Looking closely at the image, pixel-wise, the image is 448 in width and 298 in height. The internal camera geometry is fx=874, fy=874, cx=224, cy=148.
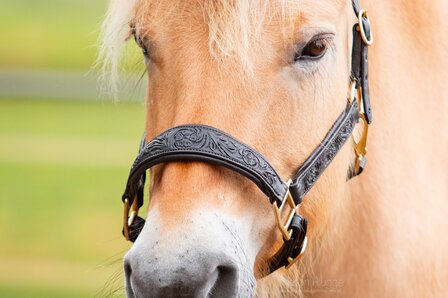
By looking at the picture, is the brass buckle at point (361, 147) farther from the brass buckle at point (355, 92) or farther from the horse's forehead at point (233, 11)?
the horse's forehead at point (233, 11)

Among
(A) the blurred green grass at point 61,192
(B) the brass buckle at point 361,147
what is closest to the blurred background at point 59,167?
(A) the blurred green grass at point 61,192

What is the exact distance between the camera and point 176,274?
2.34 metres

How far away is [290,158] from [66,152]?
26.8 ft

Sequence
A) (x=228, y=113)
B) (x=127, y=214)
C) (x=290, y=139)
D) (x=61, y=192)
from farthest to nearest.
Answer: (x=61, y=192)
(x=127, y=214)
(x=290, y=139)
(x=228, y=113)

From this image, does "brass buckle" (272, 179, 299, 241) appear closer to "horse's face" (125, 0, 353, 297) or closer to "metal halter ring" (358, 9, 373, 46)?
"horse's face" (125, 0, 353, 297)

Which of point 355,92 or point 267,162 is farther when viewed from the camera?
point 355,92

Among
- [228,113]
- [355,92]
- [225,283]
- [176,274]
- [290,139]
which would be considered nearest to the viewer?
[176,274]

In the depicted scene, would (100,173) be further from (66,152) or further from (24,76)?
(24,76)

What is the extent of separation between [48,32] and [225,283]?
13783 millimetres

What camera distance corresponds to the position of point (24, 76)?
33.9ft

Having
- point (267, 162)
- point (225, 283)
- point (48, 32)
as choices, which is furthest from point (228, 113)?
point (48, 32)

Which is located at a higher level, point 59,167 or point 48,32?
point 48,32

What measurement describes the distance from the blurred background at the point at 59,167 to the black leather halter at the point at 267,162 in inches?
129

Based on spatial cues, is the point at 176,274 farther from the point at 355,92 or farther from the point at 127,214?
the point at 355,92
